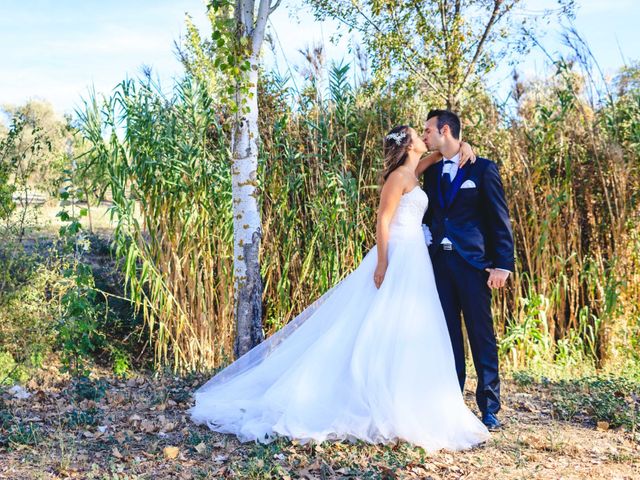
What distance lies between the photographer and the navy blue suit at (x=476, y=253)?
3.96m

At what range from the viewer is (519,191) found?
6348 millimetres

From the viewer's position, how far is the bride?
3662 mm

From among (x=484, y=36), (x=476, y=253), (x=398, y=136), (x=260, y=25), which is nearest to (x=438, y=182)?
(x=398, y=136)

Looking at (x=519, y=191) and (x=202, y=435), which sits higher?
(x=519, y=191)

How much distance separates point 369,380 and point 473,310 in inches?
31.5

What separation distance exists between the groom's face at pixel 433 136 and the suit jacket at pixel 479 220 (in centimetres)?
23

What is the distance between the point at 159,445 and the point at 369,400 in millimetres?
1226

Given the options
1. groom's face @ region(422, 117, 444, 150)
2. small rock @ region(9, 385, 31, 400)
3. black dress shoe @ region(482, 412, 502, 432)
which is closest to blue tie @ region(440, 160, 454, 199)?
groom's face @ region(422, 117, 444, 150)

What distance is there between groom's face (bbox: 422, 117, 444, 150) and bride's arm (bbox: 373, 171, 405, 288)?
13.9 inches

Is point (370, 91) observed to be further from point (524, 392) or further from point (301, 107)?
point (524, 392)

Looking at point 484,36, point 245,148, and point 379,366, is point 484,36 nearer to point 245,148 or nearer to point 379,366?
point 245,148

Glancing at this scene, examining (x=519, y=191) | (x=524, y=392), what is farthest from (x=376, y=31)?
(x=524, y=392)

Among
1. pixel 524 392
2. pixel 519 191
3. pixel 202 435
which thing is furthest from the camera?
pixel 519 191

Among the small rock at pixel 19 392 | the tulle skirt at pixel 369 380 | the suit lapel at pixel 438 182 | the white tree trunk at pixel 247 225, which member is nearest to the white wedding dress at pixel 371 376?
the tulle skirt at pixel 369 380
